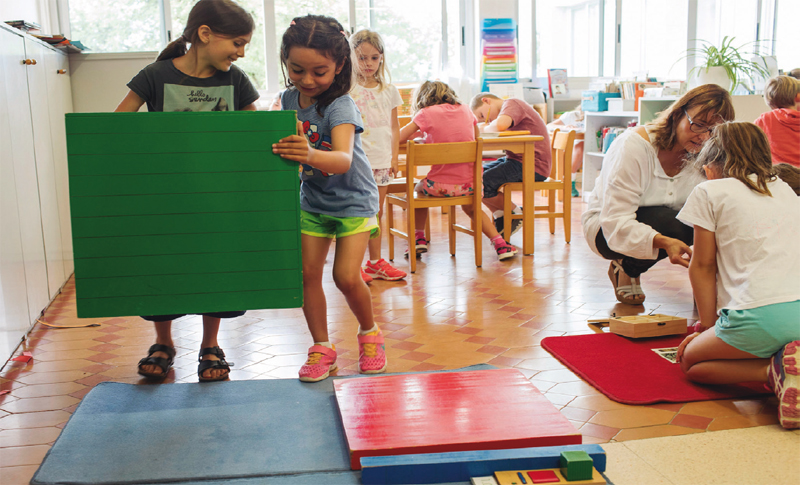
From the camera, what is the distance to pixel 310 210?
233cm

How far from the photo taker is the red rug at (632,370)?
7.20ft

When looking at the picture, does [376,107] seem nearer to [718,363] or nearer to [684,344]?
[684,344]

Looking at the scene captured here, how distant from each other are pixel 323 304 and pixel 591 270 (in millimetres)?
2207

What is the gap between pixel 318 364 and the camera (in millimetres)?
2377

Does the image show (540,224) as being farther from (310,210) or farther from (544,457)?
(544,457)

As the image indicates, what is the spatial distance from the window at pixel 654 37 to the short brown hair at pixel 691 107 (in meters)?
6.25

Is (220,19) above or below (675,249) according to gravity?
above

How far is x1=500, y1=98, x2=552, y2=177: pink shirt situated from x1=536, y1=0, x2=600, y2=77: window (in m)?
4.09

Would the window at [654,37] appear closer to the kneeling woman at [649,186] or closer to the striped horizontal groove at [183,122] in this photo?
the kneeling woman at [649,186]

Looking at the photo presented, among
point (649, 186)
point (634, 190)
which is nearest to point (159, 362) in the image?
point (634, 190)

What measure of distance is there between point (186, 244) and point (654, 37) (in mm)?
8579

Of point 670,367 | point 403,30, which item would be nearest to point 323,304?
point 670,367

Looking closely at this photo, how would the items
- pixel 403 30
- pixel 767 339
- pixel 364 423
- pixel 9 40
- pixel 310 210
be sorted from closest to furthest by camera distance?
pixel 364 423 < pixel 767 339 < pixel 310 210 < pixel 9 40 < pixel 403 30

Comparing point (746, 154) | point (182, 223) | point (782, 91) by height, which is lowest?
point (182, 223)
